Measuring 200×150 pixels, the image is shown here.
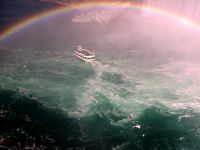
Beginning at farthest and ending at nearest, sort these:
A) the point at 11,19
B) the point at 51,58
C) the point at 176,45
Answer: the point at 11,19 → the point at 176,45 → the point at 51,58

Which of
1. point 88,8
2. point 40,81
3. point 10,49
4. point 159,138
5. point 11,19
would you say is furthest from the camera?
point 88,8

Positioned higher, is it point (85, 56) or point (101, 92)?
point (85, 56)

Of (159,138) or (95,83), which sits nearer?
(159,138)

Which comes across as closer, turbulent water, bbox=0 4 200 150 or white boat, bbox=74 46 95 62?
turbulent water, bbox=0 4 200 150

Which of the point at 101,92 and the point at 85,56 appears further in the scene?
the point at 85,56

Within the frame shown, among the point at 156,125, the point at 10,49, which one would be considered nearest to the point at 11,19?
the point at 10,49

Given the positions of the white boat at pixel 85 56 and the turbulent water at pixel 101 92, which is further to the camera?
the white boat at pixel 85 56

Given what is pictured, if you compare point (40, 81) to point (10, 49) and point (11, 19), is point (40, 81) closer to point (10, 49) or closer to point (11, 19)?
point (10, 49)

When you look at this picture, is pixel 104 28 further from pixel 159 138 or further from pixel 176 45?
pixel 159 138
